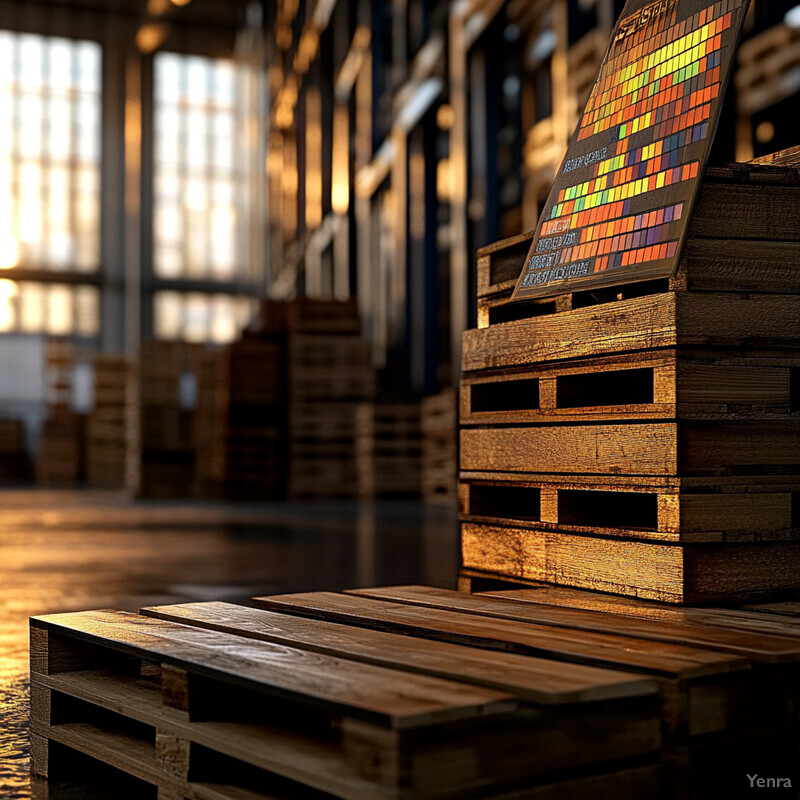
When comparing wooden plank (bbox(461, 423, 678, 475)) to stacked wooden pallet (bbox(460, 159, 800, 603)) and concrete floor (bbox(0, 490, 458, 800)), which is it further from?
concrete floor (bbox(0, 490, 458, 800))

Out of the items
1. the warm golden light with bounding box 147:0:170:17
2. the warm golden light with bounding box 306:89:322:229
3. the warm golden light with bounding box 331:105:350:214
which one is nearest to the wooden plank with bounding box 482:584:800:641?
the warm golden light with bounding box 331:105:350:214

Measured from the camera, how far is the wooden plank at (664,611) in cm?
266

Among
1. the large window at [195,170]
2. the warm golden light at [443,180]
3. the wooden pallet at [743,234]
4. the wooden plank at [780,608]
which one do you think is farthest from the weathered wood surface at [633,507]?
the large window at [195,170]

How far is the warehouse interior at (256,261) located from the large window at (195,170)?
0.21 ft

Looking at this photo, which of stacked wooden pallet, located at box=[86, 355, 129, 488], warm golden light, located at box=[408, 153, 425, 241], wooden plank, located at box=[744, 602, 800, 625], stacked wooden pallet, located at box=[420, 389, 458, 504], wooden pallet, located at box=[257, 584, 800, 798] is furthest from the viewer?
stacked wooden pallet, located at box=[86, 355, 129, 488]

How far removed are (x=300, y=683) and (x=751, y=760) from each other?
0.91 m

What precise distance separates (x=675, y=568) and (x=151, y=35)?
1115 inches

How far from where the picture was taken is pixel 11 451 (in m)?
29.3

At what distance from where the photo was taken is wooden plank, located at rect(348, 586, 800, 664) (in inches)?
93.2

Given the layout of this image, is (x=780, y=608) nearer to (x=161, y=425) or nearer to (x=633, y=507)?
(x=633, y=507)

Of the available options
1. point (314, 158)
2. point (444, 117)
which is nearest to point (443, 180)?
point (444, 117)

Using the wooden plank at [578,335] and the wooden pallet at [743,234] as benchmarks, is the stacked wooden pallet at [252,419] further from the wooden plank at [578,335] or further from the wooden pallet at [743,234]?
the wooden pallet at [743,234]

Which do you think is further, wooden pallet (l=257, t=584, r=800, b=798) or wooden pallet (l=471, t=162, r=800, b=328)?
wooden pallet (l=471, t=162, r=800, b=328)

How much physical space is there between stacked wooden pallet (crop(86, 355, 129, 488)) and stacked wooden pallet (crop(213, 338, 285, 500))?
29.6 feet
